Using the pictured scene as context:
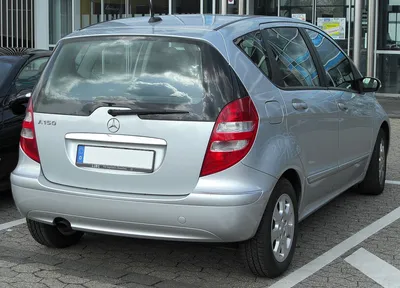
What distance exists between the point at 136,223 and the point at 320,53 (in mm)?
2388

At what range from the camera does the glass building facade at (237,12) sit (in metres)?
16.3

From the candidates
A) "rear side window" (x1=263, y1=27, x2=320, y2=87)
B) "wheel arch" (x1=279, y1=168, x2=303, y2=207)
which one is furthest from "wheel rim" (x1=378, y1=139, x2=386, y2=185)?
"wheel arch" (x1=279, y1=168, x2=303, y2=207)

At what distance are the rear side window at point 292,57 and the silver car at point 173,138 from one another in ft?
0.08

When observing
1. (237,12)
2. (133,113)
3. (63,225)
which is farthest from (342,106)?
(237,12)

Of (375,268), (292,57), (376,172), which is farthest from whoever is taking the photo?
(376,172)

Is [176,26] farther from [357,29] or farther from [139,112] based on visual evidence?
[357,29]

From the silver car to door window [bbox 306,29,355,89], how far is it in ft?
2.80

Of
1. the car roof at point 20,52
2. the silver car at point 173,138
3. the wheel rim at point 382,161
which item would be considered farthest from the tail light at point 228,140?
the car roof at point 20,52

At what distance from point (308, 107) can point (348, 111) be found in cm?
91

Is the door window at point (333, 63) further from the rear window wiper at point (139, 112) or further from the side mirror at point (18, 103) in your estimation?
the side mirror at point (18, 103)

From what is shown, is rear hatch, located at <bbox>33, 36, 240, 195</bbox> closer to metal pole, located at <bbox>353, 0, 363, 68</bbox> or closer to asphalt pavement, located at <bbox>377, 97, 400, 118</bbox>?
asphalt pavement, located at <bbox>377, 97, 400, 118</bbox>

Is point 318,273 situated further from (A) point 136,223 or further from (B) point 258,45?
(B) point 258,45

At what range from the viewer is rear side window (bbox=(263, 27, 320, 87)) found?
4.76m

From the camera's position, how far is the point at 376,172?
6594mm
